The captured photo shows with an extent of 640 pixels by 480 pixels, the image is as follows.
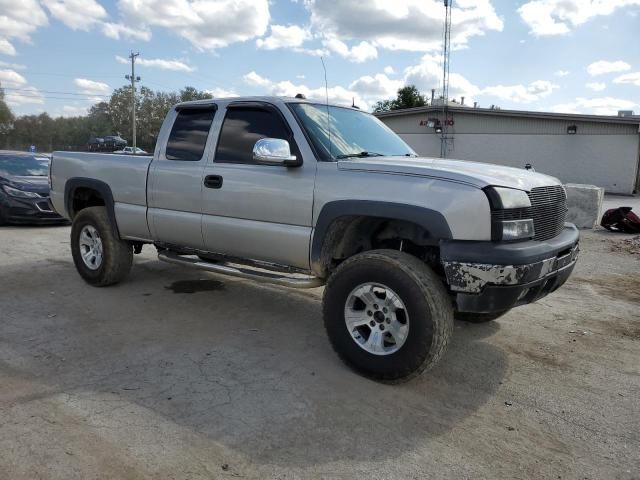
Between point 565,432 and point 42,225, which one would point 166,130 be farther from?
point 42,225

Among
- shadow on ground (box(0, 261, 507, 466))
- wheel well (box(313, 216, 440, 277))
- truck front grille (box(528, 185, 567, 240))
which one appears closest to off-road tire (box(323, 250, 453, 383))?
shadow on ground (box(0, 261, 507, 466))

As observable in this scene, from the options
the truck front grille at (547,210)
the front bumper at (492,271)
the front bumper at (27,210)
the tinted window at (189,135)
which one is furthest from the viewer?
the front bumper at (27,210)

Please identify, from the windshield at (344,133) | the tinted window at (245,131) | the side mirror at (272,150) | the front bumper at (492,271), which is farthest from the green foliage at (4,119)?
the front bumper at (492,271)

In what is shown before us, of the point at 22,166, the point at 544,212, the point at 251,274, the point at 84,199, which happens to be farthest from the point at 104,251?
the point at 22,166

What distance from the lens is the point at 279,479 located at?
8.25ft

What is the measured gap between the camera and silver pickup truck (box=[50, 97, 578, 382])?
3.24m

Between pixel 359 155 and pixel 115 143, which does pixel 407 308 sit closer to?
pixel 359 155

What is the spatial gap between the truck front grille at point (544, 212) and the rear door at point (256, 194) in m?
1.45

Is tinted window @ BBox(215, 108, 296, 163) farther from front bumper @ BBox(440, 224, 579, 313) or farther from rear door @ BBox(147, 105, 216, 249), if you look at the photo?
front bumper @ BBox(440, 224, 579, 313)

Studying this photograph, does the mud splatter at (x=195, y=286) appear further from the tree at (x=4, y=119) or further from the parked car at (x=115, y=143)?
the tree at (x=4, y=119)

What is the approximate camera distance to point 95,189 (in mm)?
5711

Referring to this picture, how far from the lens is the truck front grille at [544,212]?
3296 millimetres

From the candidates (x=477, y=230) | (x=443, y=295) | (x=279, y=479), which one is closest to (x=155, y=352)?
(x=279, y=479)

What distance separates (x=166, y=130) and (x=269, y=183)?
1688 millimetres
